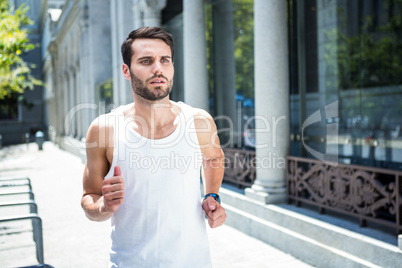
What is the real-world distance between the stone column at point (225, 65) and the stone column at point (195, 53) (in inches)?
99.2

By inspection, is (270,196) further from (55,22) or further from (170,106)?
(55,22)

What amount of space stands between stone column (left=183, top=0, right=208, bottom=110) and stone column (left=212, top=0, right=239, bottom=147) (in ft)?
8.26

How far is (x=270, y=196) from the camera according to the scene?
714 cm

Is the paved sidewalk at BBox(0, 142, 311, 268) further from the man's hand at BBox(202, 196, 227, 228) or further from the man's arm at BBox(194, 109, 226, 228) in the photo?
the man's hand at BBox(202, 196, 227, 228)

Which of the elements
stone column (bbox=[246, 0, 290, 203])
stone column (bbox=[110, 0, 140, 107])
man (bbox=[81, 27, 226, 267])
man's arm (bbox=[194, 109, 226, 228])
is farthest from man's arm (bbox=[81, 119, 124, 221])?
stone column (bbox=[110, 0, 140, 107])

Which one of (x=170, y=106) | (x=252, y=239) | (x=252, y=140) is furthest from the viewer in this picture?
(x=252, y=140)

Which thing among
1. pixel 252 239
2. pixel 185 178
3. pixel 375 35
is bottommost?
pixel 252 239

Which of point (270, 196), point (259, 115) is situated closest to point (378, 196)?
point (270, 196)

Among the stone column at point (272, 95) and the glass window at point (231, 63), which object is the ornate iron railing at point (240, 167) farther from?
the glass window at point (231, 63)

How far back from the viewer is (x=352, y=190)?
5.77 metres

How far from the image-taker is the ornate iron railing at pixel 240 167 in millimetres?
8180

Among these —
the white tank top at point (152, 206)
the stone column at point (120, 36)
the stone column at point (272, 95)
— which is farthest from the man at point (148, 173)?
the stone column at point (120, 36)

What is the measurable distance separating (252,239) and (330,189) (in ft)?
5.45

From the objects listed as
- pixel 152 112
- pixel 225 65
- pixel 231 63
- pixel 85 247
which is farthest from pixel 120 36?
pixel 152 112
